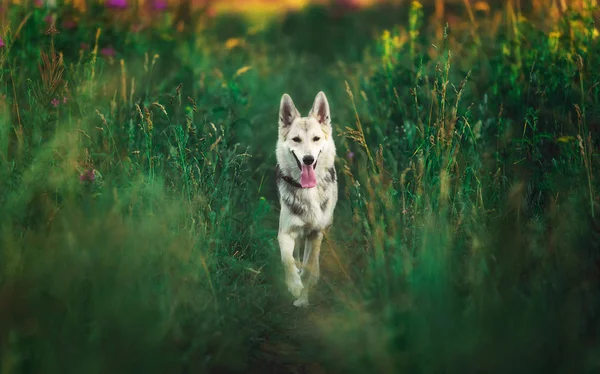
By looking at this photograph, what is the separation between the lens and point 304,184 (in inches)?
183

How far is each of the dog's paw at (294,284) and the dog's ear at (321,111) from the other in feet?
4.30

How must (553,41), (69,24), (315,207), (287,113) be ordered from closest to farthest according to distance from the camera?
1. (315,207)
2. (287,113)
3. (553,41)
4. (69,24)

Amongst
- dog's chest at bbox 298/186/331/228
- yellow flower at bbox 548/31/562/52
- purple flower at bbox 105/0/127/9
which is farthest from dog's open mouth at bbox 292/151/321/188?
purple flower at bbox 105/0/127/9

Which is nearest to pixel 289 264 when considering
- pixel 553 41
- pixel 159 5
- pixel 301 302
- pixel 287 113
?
pixel 301 302

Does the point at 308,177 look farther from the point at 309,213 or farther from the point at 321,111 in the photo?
the point at 321,111

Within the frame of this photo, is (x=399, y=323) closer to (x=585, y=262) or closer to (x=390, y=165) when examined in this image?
(x=585, y=262)

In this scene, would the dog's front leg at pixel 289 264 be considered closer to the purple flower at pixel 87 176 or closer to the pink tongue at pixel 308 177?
the pink tongue at pixel 308 177

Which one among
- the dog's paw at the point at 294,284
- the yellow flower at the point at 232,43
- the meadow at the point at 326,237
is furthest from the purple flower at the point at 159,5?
the dog's paw at the point at 294,284

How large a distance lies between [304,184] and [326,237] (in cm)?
117

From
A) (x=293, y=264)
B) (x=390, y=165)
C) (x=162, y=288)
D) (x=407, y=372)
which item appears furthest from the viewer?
(x=390, y=165)

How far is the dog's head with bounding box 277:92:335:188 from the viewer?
4.68 m

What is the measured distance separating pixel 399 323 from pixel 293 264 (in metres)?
1.56

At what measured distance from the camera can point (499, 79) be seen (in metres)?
5.79

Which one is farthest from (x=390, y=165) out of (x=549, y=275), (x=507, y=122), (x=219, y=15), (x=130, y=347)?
(x=219, y=15)
